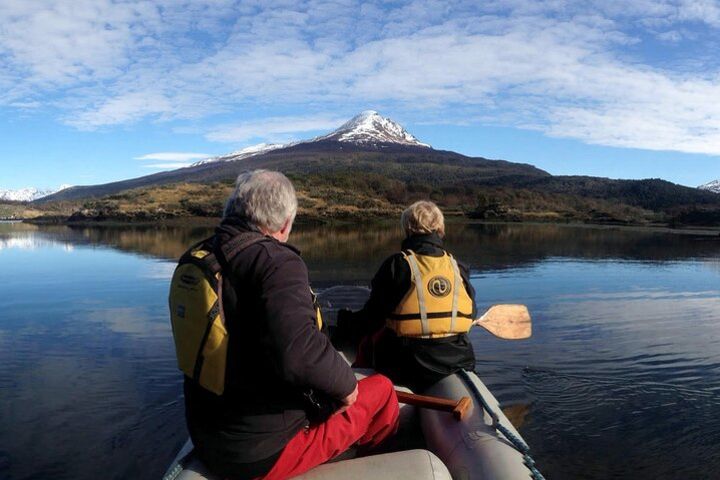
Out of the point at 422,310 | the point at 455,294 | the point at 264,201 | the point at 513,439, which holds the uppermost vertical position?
the point at 264,201

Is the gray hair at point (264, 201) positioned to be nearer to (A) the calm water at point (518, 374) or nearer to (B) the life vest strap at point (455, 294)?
(B) the life vest strap at point (455, 294)

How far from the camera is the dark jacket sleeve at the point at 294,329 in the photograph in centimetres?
256

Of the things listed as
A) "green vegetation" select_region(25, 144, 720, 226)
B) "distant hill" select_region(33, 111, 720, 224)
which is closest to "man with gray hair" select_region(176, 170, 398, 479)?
"green vegetation" select_region(25, 144, 720, 226)

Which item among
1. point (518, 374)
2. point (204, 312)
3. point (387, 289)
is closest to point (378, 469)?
point (204, 312)

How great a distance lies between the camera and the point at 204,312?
263cm

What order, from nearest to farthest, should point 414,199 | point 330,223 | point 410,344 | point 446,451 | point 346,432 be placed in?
point 346,432
point 446,451
point 410,344
point 330,223
point 414,199

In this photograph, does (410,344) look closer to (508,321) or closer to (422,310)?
(422,310)

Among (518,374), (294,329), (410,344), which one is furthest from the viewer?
(518,374)

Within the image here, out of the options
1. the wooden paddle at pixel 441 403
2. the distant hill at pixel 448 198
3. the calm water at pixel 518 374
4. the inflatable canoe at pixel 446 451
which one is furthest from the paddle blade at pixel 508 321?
the distant hill at pixel 448 198

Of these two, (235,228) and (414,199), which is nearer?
(235,228)

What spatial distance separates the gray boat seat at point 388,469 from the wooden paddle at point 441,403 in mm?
659

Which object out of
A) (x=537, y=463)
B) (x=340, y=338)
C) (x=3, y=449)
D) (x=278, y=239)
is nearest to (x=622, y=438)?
(x=537, y=463)

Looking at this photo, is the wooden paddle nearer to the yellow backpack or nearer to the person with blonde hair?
the person with blonde hair

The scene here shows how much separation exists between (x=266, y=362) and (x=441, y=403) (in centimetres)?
152
